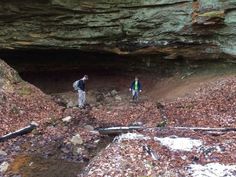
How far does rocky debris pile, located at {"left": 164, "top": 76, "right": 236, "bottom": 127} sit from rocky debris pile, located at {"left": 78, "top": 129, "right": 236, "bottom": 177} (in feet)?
5.80

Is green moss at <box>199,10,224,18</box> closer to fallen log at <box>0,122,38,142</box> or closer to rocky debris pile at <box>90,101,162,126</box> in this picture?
rocky debris pile at <box>90,101,162,126</box>

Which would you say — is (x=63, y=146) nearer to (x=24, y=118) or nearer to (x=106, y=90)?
(x=24, y=118)

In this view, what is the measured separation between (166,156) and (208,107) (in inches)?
214

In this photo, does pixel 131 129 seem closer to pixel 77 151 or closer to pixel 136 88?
pixel 77 151

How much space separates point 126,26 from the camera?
21.5 m

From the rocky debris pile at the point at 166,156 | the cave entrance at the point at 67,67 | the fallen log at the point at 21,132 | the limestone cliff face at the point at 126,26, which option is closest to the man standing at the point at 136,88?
the limestone cliff face at the point at 126,26

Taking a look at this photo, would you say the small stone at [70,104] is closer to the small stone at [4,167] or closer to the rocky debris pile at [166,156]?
the rocky debris pile at [166,156]

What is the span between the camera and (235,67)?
68.7 feet

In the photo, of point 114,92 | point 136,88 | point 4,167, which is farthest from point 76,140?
point 114,92

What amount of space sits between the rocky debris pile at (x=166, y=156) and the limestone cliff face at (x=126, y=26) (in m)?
8.58

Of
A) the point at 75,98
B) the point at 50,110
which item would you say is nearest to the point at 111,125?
the point at 50,110

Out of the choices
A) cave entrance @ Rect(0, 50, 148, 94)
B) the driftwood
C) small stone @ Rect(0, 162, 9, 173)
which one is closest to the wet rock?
the driftwood

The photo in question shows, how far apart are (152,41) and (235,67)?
175 inches

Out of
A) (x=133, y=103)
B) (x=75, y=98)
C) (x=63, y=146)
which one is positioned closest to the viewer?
(x=63, y=146)
